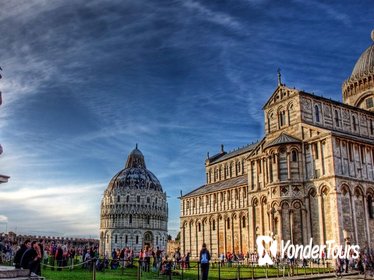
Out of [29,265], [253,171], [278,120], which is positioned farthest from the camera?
[253,171]

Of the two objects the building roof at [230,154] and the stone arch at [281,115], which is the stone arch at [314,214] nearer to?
the stone arch at [281,115]

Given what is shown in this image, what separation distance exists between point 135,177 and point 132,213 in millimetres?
11363

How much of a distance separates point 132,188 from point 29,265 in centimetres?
10425

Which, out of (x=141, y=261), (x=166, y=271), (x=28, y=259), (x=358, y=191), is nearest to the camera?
(x=28, y=259)

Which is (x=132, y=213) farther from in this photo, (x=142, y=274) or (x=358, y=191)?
(x=142, y=274)

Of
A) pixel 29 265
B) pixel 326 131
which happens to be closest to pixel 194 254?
pixel 326 131

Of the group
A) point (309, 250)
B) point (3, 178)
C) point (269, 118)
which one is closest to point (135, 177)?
point (269, 118)

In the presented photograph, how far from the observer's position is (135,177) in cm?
11981

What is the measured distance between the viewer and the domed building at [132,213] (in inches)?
Answer: 4481

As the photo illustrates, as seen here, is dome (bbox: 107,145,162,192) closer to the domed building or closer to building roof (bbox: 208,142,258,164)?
the domed building

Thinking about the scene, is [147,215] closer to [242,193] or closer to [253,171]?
[242,193]

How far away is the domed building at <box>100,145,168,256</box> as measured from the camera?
373ft

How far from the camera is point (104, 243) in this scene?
116 m

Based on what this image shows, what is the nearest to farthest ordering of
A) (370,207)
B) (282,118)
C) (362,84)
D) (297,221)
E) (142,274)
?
1. (142,274)
2. (297,221)
3. (370,207)
4. (282,118)
5. (362,84)
